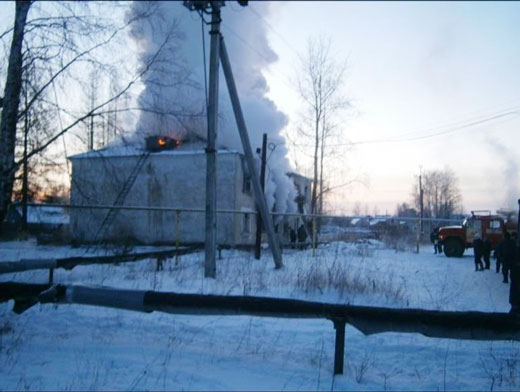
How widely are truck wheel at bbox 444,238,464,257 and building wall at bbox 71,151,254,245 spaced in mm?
10940

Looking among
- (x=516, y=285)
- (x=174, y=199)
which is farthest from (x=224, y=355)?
(x=174, y=199)

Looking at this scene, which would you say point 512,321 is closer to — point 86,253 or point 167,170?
point 86,253

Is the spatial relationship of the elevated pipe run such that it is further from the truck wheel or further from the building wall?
the building wall

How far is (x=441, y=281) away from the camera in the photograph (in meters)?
9.80

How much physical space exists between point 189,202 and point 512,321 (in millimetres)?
22572

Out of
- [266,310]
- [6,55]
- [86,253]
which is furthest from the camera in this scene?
[86,253]

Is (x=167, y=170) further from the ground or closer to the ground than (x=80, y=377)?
further from the ground

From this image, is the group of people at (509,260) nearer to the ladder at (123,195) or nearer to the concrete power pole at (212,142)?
the concrete power pole at (212,142)

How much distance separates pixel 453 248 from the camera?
62.7 feet

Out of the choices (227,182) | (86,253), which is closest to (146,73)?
(86,253)

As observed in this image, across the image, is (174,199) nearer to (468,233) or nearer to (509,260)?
(468,233)

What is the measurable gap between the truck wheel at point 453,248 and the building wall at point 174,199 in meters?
10.9

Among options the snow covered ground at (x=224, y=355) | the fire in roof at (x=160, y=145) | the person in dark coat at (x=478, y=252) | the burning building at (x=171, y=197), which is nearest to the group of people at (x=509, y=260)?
the person in dark coat at (x=478, y=252)

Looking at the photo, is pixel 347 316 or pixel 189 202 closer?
pixel 347 316
